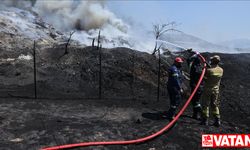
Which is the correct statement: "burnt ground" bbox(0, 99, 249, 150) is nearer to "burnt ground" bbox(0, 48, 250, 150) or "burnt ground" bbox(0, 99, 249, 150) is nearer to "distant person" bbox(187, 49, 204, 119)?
"burnt ground" bbox(0, 48, 250, 150)


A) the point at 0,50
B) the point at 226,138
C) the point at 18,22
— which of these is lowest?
the point at 226,138

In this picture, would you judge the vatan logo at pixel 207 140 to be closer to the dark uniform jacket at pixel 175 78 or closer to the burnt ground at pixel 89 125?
the burnt ground at pixel 89 125

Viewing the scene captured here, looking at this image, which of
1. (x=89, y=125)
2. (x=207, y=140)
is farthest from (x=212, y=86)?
(x=89, y=125)

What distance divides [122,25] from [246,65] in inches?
898

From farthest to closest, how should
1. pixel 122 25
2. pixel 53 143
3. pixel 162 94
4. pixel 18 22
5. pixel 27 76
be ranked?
pixel 122 25
pixel 18 22
pixel 27 76
pixel 162 94
pixel 53 143

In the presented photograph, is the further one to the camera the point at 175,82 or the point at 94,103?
the point at 94,103

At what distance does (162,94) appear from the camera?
15.6m

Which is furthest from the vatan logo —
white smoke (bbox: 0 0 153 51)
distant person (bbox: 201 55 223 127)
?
white smoke (bbox: 0 0 153 51)

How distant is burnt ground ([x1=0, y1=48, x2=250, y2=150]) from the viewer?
896 centimetres

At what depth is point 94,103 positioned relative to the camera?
40.1 feet

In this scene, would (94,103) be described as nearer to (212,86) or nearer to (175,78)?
(175,78)

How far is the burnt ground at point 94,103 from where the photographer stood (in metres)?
8.96

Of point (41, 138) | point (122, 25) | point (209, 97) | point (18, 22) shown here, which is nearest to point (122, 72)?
point (209, 97)

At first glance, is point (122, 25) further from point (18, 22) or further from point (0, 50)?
point (0, 50)
